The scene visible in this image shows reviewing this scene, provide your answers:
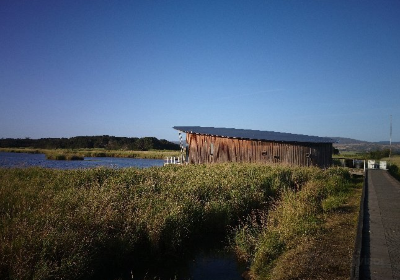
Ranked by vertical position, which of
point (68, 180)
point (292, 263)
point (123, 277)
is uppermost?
point (68, 180)

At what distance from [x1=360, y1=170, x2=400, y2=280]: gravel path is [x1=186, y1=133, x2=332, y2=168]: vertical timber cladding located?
13209 mm

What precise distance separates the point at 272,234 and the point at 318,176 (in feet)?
41.2

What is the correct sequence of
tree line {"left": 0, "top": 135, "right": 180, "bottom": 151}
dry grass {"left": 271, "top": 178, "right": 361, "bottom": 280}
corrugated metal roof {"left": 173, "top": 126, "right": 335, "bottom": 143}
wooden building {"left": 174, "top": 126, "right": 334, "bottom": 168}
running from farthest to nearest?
tree line {"left": 0, "top": 135, "right": 180, "bottom": 151}
corrugated metal roof {"left": 173, "top": 126, "right": 335, "bottom": 143}
wooden building {"left": 174, "top": 126, "right": 334, "bottom": 168}
dry grass {"left": 271, "top": 178, "right": 361, "bottom": 280}

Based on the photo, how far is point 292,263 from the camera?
6.14 meters

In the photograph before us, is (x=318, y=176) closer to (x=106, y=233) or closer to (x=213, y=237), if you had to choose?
(x=213, y=237)

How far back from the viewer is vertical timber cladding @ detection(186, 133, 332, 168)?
25797 mm

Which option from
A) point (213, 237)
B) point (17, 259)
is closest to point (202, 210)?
point (213, 237)

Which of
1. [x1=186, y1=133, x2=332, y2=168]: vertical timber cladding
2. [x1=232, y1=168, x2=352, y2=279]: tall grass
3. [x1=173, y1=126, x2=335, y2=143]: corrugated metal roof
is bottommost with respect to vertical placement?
[x1=232, y1=168, x2=352, y2=279]: tall grass

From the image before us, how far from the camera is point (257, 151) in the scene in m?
26.1

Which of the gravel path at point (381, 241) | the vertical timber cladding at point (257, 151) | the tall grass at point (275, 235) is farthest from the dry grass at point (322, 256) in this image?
the vertical timber cladding at point (257, 151)

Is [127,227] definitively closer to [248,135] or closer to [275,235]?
[275,235]

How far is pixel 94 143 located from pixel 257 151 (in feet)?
226

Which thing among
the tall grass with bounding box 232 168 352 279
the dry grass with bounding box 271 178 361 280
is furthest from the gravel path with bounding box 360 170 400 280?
the tall grass with bounding box 232 168 352 279

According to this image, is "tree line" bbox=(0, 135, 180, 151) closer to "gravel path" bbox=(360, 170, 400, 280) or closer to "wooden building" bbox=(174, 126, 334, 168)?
"wooden building" bbox=(174, 126, 334, 168)
